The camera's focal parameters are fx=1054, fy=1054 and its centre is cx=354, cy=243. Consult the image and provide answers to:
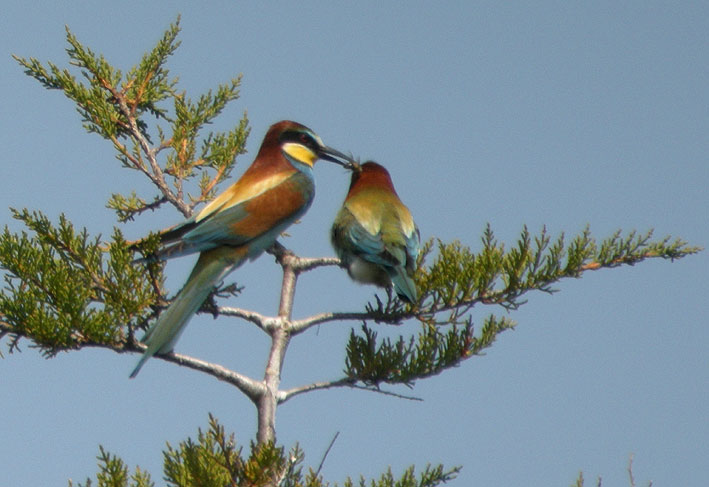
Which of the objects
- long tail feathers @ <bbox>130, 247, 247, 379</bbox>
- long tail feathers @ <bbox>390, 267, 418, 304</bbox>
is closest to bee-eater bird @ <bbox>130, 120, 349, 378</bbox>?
long tail feathers @ <bbox>130, 247, 247, 379</bbox>

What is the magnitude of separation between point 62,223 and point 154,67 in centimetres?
172

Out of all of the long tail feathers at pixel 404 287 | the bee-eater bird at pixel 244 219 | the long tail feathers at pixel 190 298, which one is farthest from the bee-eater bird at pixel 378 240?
the long tail feathers at pixel 190 298

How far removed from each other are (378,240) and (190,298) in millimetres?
993

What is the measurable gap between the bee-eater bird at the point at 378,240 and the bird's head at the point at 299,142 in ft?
1.01

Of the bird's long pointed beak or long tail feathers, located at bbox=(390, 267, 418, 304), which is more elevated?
the bird's long pointed beak

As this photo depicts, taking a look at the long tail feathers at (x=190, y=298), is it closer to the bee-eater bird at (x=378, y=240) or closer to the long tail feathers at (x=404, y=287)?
the bee-eater bird at (x=378, y=240)

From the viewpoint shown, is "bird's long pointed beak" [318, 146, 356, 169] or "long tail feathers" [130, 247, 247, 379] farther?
"bird's long pointed beak" [318, 146, 356, 169]

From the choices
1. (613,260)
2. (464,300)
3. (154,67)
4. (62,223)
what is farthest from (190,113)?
(613,260)

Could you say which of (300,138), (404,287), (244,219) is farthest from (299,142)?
(404,287)

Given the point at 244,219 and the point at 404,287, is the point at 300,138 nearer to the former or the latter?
the point at 244,219

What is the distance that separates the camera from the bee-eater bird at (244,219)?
4.44 meters

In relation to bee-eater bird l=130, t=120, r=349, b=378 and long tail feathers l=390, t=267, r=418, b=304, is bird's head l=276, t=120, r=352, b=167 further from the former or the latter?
long tail feathers l=390, t=267, r=418, b=304

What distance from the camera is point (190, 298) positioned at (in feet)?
14.8

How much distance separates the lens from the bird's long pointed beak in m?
5.80
